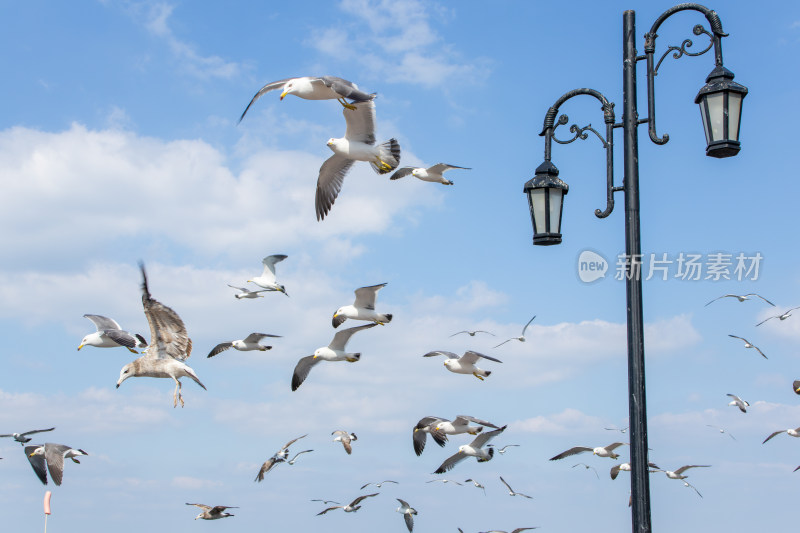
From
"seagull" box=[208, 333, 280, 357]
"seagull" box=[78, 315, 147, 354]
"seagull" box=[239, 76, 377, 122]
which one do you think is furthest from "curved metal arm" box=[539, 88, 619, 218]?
"seagull" box=[208, 333, 280, 357]

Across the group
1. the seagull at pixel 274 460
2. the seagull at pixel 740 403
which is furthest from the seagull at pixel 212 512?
the seagull at pixel 740 403

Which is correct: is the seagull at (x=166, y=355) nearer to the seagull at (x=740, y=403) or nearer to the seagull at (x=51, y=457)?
the seagull at (x=51, y=457)

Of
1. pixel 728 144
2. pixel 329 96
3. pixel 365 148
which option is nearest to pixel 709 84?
pixel 728 144

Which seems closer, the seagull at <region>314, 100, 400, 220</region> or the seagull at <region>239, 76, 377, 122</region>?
the seagull at <region>239, 76, 377, 122</region>

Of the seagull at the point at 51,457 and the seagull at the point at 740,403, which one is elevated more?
the seagull at the point at 740,403

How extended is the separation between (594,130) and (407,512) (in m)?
14.5

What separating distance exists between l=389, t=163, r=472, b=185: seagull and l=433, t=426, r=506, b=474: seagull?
16.0 ft

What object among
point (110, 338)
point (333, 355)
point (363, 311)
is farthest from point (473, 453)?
point (110, 338)

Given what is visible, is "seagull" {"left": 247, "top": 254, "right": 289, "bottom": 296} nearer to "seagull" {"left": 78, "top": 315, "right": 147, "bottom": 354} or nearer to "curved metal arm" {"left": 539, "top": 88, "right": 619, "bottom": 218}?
"seagull" {"left": 78, "top": 315, "right": 147, "bottom": 354}

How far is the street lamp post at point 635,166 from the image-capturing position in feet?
22.2

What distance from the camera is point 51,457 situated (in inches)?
535

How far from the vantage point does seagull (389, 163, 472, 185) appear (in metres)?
15.3

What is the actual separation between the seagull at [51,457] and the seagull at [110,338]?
7.29ft

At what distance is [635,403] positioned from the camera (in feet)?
22.4
